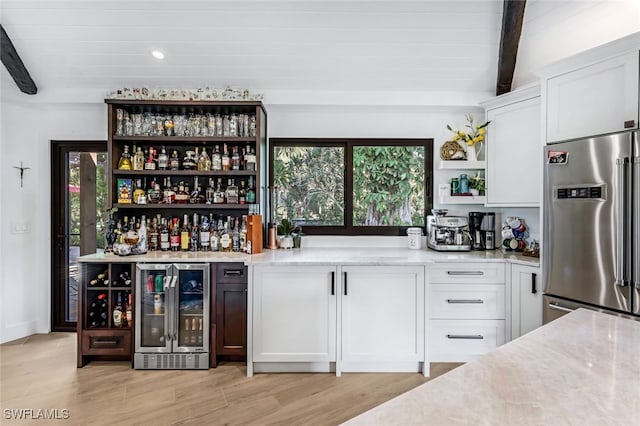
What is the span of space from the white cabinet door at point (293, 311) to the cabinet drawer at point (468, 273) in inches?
34.9

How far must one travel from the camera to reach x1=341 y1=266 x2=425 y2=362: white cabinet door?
2744 millimetres

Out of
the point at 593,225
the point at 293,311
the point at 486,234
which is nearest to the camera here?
the point at 593,225

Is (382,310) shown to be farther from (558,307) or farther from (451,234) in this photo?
(558,307)

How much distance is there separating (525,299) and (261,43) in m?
2.99

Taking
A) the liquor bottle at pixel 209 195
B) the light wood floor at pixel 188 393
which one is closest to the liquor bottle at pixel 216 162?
the liquor bottle at pixel 209 195

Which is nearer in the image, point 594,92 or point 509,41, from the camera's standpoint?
point 594,92

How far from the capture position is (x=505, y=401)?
0.70 m

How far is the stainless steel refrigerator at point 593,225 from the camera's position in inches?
80.9

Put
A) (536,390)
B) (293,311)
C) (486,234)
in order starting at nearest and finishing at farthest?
1. (536,390)
2. (293,311)
3. (486,234)

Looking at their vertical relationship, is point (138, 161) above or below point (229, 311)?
above

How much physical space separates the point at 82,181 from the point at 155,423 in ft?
8.81

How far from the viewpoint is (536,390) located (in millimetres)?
744

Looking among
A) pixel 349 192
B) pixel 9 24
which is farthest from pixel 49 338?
pixel 349 192

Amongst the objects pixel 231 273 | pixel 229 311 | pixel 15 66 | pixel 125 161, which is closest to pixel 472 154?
pixel 231 273
